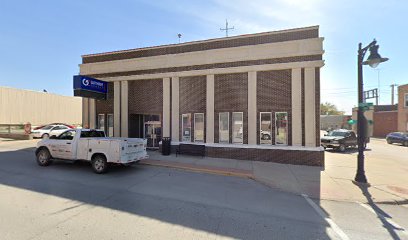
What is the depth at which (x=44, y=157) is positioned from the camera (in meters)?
9.80

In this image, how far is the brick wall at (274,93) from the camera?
11.9 metres

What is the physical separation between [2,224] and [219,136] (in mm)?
10100

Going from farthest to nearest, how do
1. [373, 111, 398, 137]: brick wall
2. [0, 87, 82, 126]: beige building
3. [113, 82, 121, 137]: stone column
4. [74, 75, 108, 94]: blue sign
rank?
[373, 111, 398, 137]: brick wall
[0, 87, 82, 126]: beige building
[113, 82, 121, 137]: stone column
[74, 75, 108, 94]: blue sign

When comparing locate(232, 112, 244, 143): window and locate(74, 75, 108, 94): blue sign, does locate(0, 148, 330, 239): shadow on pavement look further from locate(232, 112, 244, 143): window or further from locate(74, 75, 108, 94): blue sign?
locate(74, 75, 108, 94): blue sign

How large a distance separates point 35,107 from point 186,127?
32.1m

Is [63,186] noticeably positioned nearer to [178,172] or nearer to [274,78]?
[178,172]

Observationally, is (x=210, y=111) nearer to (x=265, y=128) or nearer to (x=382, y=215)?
(x=265, y=128)

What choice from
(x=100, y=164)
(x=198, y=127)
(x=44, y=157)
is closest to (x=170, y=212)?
(x=100, y=164)

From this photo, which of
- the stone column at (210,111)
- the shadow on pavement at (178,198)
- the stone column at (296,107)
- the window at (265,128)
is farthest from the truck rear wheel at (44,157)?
the stone column at (296,107)

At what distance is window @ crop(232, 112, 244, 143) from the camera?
501 inches

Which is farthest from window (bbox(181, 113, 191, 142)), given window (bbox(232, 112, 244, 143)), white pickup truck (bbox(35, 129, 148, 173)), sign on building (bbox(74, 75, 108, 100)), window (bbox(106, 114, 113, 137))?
sign on building (bbox(74, 75, 108, 100))

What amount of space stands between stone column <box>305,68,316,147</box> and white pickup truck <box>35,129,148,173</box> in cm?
830

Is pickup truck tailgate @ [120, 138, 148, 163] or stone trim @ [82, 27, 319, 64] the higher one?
stone trim @ [82, 27, 319, 64]

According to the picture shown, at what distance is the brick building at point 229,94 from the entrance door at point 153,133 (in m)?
0.07
